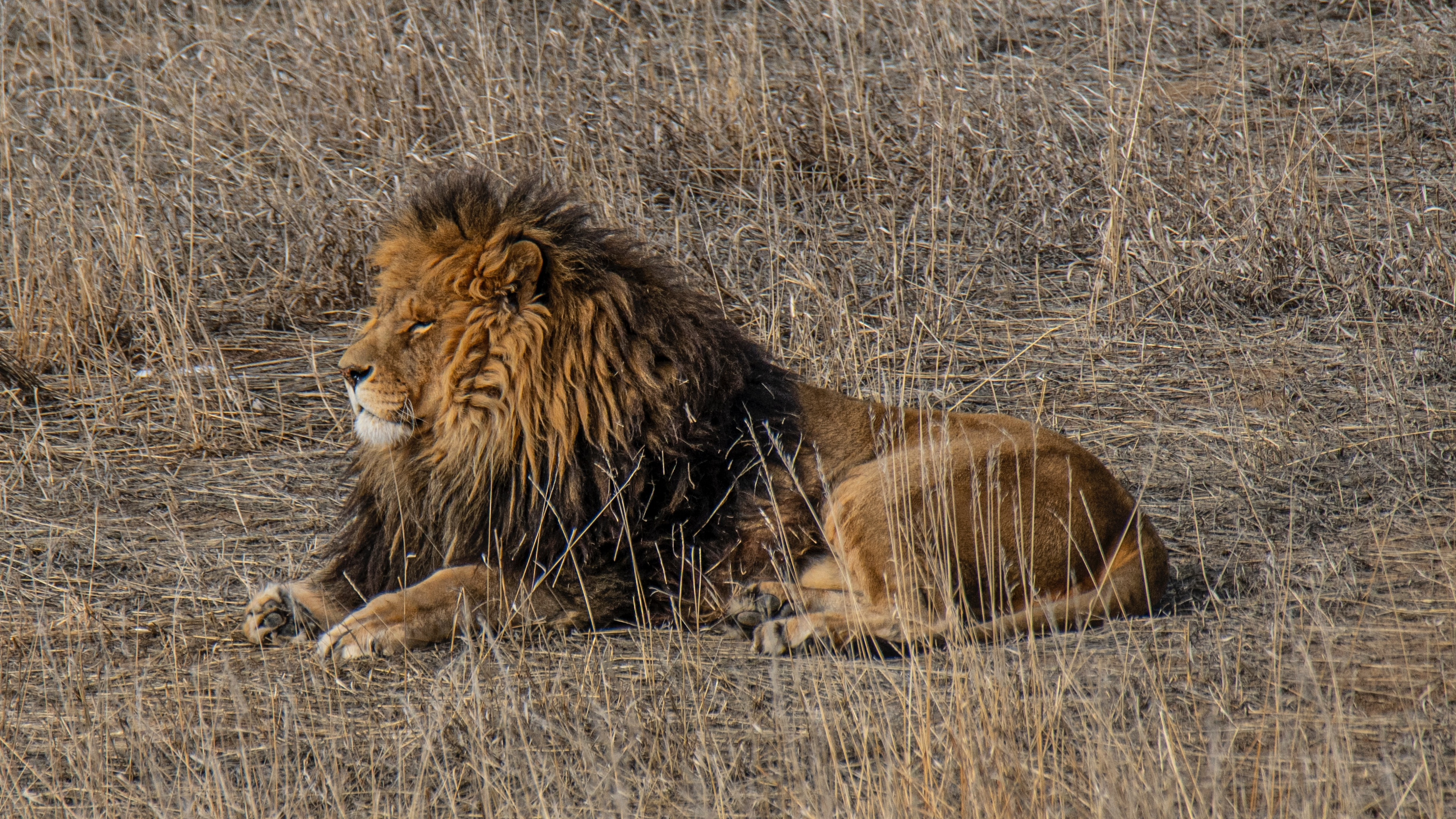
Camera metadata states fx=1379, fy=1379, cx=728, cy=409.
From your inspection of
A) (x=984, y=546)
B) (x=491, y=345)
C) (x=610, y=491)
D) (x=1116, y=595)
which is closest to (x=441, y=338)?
(x=491, y=345)

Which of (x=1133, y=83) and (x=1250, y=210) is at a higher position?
(x=1133, y=83)

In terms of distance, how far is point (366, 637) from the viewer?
12.2 ft

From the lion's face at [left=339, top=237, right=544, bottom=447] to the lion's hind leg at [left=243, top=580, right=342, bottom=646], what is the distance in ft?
1.72

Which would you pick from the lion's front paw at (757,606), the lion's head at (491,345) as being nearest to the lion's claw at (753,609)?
the lion's front paw at (757,606)

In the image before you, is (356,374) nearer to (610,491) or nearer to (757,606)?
(610,491)

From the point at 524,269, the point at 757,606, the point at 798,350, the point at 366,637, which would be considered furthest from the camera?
the point at 798,350

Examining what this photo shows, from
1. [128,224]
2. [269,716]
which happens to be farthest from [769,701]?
[128,224]

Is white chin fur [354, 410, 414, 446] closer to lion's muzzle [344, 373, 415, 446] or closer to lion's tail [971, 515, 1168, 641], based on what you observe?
lion's muzzle [344, 373, 415, 446]

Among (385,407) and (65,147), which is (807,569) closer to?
(385,407)

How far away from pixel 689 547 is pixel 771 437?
396 mm

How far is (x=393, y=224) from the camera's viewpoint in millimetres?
4035

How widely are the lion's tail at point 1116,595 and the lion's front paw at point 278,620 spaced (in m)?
1.89

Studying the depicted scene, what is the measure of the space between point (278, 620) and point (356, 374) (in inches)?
29.0

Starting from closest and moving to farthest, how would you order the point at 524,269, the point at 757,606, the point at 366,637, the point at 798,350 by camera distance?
the point at 366,637 < the point at 524,269 < the point at 757,606 < the point at 798,350
